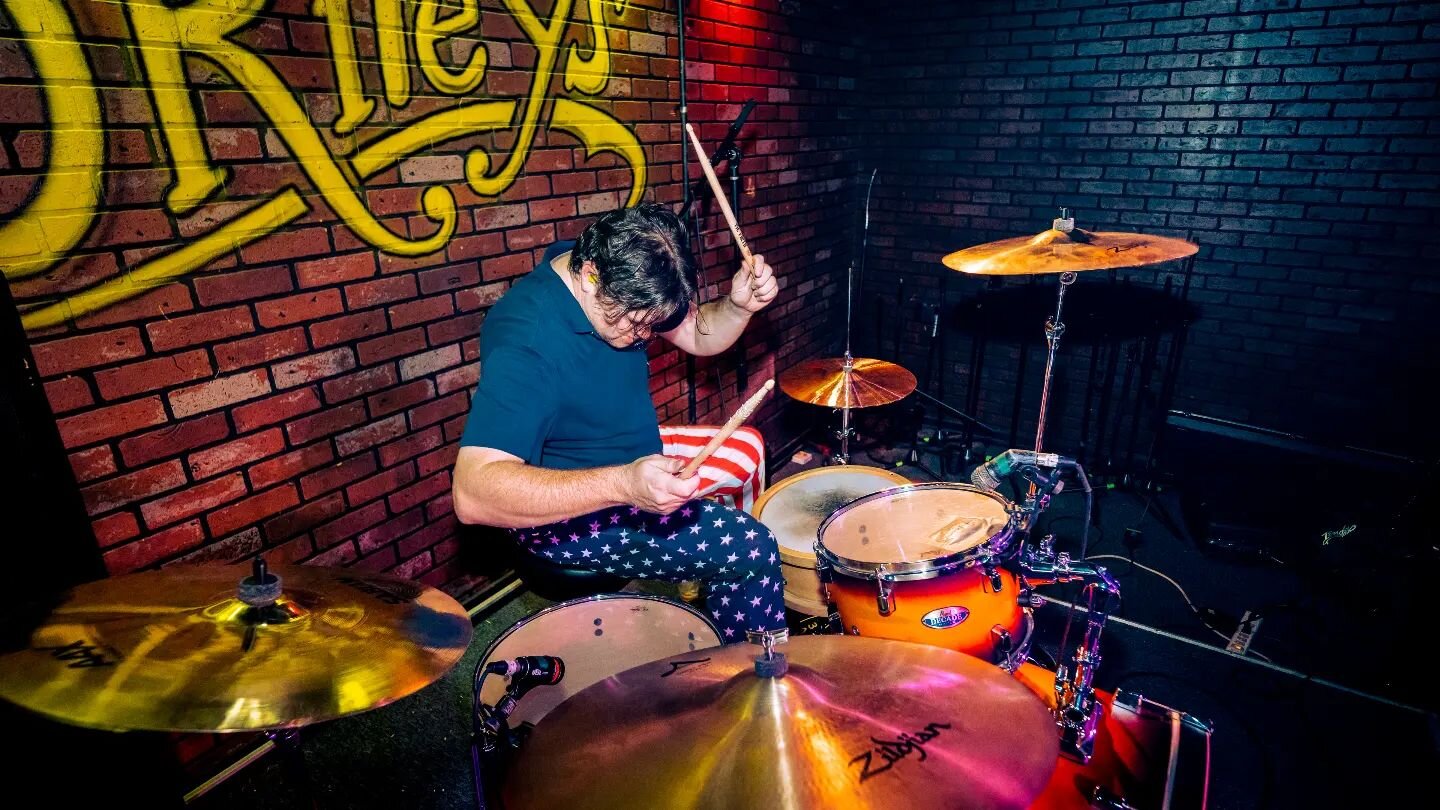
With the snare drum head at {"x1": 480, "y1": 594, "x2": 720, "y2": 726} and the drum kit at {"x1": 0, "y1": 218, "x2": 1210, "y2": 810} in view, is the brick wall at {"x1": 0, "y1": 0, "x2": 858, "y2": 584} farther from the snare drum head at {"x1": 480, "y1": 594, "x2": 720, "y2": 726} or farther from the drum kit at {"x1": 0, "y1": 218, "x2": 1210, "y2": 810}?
the snare drum head at {"x1": 480, "y1": 594, "x2": 720, "y2": 726}

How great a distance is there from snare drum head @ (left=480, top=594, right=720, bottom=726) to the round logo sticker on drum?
0.61 metres

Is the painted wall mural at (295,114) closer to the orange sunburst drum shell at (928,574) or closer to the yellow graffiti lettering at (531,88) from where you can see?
the yellow graffiti lettering at (531,88)

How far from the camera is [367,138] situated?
7.15 ft

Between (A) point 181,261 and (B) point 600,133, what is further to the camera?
(B) point 600,133

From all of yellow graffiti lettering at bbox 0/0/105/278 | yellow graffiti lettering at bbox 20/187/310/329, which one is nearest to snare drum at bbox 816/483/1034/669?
yellow graffiti lettering at bbox 20/187/310/329

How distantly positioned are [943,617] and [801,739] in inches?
42.2

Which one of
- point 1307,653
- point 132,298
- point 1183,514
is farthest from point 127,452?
point 1183,514

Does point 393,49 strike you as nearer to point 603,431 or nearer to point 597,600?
point 603,431

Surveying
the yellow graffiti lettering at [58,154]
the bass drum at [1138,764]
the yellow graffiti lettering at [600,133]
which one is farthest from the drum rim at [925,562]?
the yellow graffiti lettering at [58,154]

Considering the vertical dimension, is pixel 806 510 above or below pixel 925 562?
below

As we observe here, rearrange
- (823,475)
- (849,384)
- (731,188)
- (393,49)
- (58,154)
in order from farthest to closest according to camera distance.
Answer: (731,188), (849,384), (823,475), (393,49), (58,154)

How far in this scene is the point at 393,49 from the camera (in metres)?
2.20

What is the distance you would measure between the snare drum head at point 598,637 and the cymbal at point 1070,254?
6.06ft

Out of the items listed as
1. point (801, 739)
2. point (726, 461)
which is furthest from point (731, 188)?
point (801, 739)
